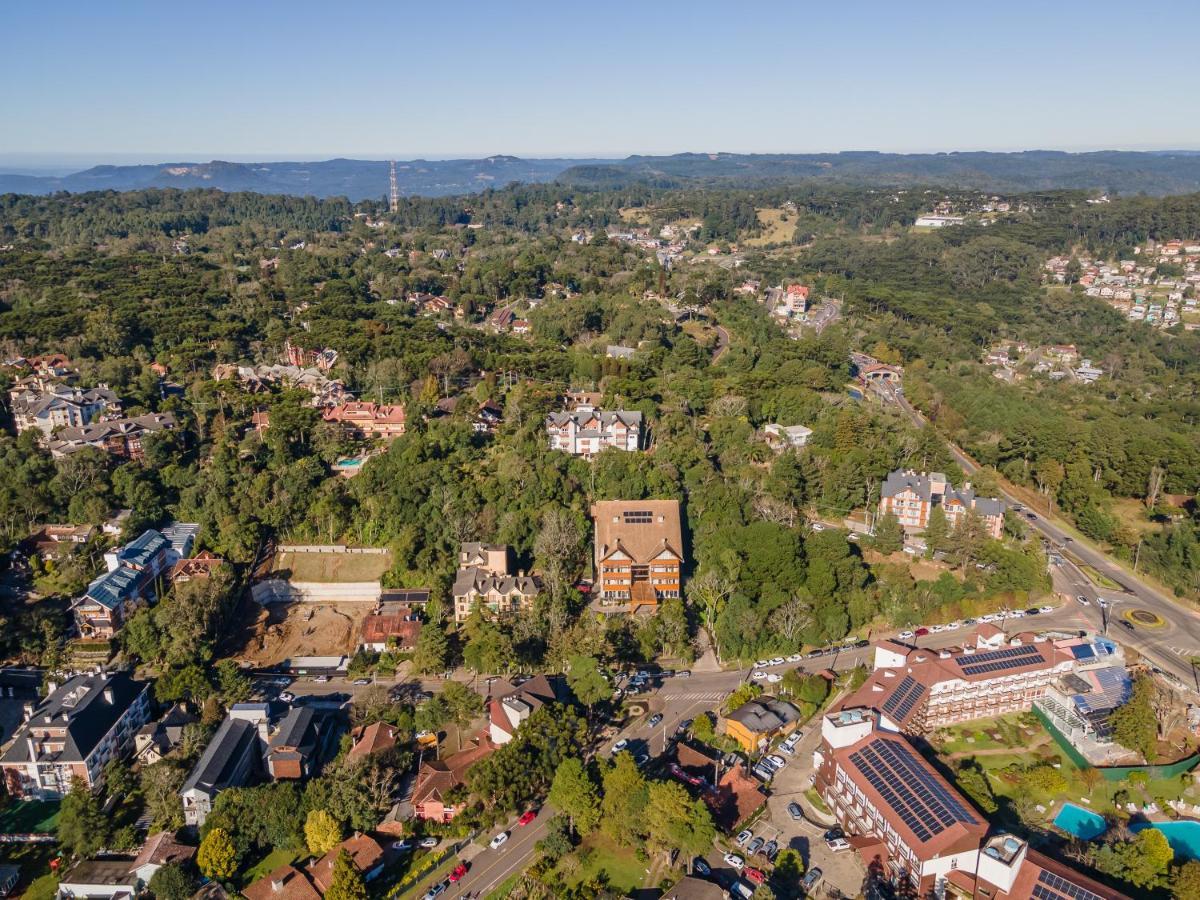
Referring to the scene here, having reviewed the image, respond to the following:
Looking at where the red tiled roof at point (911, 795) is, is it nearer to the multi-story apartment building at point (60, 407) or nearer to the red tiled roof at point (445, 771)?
the red tiled roof at point (445, 771)

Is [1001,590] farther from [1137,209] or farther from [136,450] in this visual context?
[1137,209]

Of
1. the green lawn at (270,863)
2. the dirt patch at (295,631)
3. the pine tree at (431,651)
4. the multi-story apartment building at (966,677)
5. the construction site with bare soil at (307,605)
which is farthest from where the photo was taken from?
the construction site with bare soil at (307,605)

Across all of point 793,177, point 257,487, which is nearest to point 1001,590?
point 257,487

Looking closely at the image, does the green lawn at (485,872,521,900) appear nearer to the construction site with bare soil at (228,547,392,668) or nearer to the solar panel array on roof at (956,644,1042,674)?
the construction site with bare soil at (228,547,392,668)

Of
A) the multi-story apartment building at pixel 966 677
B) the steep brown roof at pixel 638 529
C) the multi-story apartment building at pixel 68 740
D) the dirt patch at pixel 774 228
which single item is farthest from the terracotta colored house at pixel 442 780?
the dirt patch at pixel 774 228

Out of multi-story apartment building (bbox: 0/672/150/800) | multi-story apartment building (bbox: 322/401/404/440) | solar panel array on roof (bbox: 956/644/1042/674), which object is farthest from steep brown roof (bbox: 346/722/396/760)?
multi-story apartment building (bbox: 322/401/404/440)

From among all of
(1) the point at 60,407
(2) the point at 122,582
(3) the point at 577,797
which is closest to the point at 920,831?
(3) the point at 577,797
